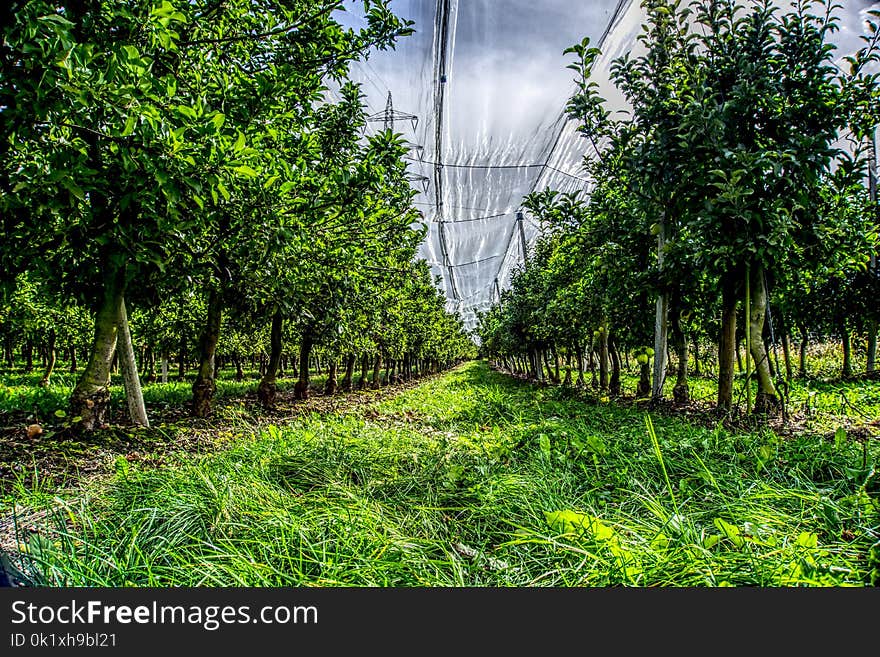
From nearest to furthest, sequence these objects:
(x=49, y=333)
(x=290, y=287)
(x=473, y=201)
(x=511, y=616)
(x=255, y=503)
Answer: (x=511, y=616) < (x=255, y=503) < (x=290, y=287) < (x=473, y=201) < (x=49, y=333)

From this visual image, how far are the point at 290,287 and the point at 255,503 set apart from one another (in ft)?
12.2

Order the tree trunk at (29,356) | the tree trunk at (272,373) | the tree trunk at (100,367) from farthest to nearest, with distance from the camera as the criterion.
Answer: the tree trunk at (29,356) < the tree trunk at (272,373) < the tree trunk at (100,367)

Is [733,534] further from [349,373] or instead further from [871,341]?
[871,341]

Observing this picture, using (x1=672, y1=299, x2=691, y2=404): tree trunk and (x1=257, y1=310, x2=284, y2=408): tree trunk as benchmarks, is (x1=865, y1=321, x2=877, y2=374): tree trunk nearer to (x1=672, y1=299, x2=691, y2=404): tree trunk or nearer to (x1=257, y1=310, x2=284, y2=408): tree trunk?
(x1=672, y1=299, x2=691, y2=404): tree trunk

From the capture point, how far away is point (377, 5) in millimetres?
3562

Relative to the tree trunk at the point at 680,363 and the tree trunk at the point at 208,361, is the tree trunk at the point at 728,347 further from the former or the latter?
the tree trunk at the point at 208,361

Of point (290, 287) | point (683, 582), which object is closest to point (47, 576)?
point (683, 582)

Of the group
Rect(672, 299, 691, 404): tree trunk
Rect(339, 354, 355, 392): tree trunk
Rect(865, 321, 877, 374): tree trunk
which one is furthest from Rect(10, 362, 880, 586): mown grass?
Rect(865, 321, 877, 374): tree trunk

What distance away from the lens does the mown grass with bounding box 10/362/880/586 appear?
1.60 meters

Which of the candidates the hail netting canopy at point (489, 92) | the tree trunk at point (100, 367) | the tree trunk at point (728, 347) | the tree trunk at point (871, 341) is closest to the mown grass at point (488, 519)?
the tree trunk at point (728, 347)

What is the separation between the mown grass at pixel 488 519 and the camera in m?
1.60

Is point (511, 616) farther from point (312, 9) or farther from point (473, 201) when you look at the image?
point (473, 201)

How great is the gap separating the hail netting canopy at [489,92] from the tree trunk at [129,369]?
3.82 meters

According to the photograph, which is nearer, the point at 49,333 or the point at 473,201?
the point at 473,201
